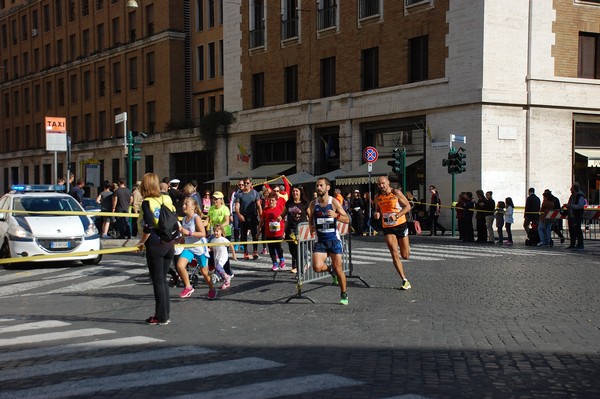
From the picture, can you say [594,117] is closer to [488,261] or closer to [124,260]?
[488,261]

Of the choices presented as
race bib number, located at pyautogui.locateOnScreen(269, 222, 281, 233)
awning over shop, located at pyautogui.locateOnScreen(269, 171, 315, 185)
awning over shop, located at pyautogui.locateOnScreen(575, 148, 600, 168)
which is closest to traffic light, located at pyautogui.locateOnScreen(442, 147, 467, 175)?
awning over shop, located at pyautogui.locateOnScreen(575, 148, 600, 168)

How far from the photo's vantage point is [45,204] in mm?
17125

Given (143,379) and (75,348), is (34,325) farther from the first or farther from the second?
(143,379)

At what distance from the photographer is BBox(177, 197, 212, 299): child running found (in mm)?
11203

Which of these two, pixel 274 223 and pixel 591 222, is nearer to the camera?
pixel 274 223

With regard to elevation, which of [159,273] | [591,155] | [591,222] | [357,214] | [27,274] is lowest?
[27,274]

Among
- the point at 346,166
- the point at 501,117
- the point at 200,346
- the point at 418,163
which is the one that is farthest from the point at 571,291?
the point at 346,166

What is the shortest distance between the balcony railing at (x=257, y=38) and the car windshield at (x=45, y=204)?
22.9m

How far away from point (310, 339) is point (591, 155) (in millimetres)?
24343

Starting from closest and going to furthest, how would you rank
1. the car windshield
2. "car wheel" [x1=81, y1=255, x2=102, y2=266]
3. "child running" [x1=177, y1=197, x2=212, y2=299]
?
1. "child running" [x1=177, y1=197, x2=212, y2=299]
2. "car wheel" [x1=81, y1=255, x2=102, y2=266]
3. the car windshield

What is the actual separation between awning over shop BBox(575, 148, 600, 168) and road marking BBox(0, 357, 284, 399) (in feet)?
82.7

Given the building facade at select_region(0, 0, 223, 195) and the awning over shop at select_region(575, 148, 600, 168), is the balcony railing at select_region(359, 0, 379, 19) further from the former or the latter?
the building facade at select_region(0, 0, 223, 195)

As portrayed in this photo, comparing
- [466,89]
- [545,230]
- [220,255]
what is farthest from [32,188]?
[466,89]

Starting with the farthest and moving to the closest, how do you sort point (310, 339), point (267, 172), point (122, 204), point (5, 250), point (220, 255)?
point (267, 172), point (122, 204), point (5, 250), point (220, 255), point (310, 339)
